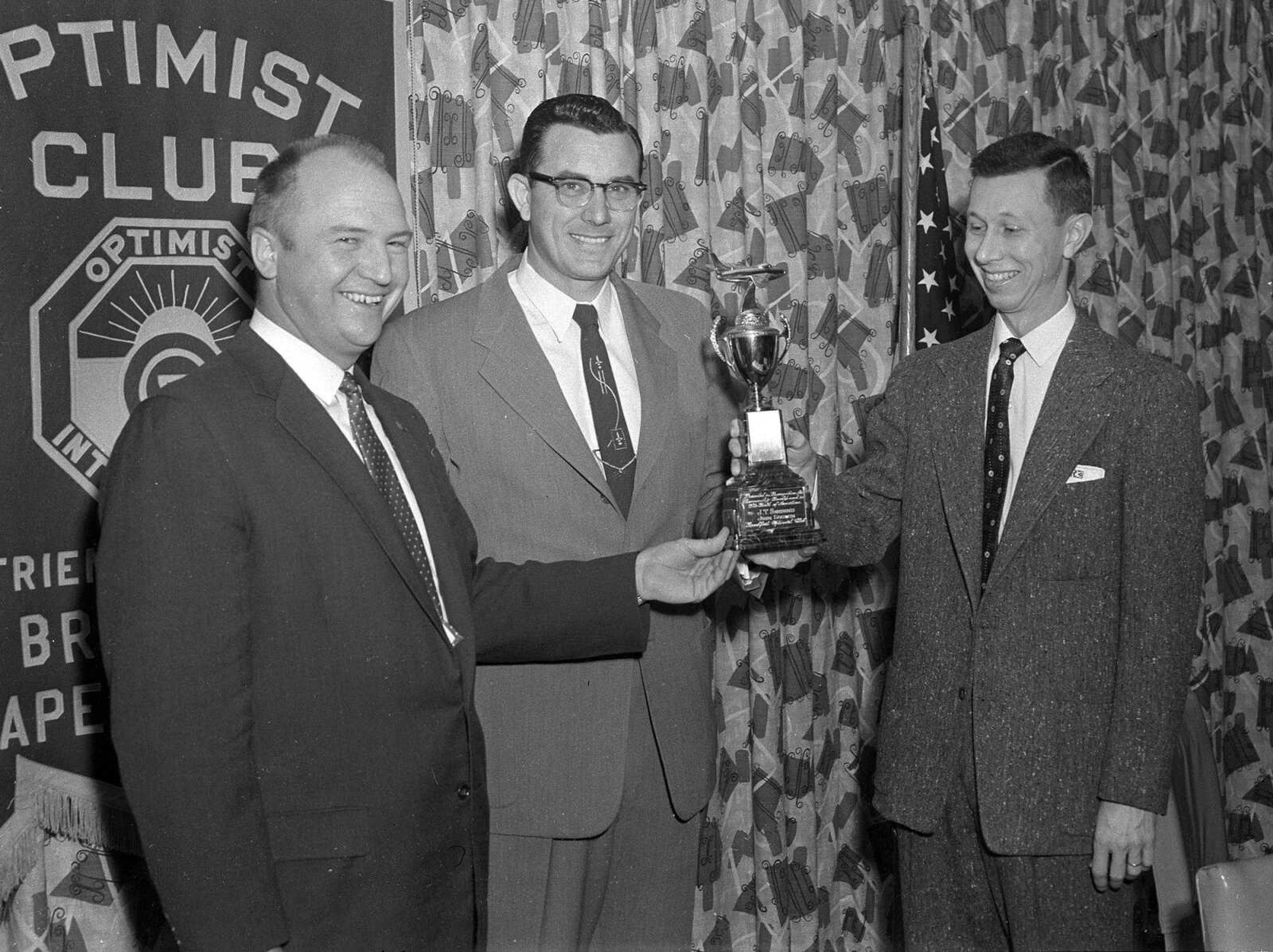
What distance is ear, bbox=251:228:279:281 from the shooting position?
5.53ft

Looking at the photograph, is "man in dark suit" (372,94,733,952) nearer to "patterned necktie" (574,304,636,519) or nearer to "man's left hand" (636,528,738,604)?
"patterned necktie" (574,304,636,519)

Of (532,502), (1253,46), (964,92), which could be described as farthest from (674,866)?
(1253,46)

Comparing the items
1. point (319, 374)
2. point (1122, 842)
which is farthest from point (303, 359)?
point (1122, 842)

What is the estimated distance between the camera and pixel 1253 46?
407cm

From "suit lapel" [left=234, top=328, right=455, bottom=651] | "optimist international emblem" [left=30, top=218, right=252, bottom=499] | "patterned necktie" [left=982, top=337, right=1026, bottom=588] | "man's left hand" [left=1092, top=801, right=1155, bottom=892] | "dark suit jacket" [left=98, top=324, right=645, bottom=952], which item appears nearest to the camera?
"dark suit jacket" [left=98, top=324, right=645, bottom=952]

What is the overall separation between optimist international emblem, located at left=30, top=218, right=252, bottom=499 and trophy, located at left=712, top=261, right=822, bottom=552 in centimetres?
112

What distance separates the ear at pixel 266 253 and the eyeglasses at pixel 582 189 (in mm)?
668

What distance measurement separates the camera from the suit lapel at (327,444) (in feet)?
5.17

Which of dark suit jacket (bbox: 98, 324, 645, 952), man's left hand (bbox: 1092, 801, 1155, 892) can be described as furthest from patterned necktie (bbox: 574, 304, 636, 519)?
man's left hand (bbox: 1092, 801, 1155, 892)

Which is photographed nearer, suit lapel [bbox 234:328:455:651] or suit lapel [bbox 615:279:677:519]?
suit lapel [bbox 234:328:455:651]

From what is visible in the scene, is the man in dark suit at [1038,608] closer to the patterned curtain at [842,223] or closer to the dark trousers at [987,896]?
the dark trousers at [987,896]

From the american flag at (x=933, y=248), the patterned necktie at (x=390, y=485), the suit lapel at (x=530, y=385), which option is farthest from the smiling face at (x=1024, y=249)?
the patterned necktie at (x=390, y=485)

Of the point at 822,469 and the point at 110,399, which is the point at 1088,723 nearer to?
the point at 822,469

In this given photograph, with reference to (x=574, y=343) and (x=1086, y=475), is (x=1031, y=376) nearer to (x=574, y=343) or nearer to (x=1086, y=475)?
(x=1086, y=475)
